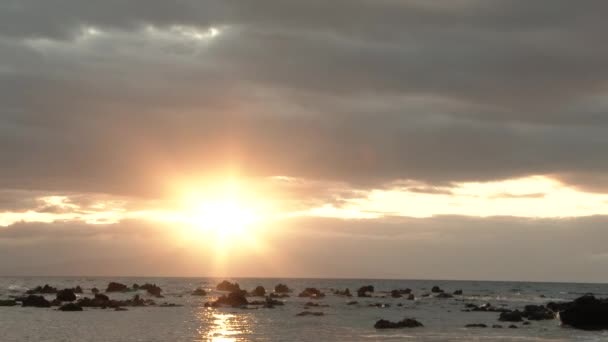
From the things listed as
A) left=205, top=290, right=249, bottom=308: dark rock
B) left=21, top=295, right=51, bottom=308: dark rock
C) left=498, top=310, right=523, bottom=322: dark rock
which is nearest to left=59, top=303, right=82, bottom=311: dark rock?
left=21, top=295, right=51, bottom=308: dark rock

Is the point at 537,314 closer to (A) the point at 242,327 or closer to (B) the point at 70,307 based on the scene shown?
(A) the point at 242,327

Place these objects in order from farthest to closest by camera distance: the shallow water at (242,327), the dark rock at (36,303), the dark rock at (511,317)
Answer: the dark rock at (36,303) < the dark rock at (511,317) < the shallow water at (242,327)

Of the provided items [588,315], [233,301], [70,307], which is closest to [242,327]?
[70,307]

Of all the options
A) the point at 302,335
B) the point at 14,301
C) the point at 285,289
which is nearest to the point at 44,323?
the point at 302,335

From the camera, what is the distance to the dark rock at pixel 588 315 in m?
80.2

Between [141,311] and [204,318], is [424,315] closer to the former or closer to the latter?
[204,318]

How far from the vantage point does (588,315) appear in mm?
80625

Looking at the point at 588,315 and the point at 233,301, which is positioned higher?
the point at 233,301

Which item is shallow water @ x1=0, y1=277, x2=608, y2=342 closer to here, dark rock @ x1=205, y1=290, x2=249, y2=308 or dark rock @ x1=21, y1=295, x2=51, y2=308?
dark rock @ x1=21, y1=295, x2=51, y2=308

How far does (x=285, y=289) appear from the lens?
17700 centimetres

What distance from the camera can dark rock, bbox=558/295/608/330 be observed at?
8019 cm

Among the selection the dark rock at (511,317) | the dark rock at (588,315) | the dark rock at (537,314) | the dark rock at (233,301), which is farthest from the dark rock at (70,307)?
the dark rock at (588,315)

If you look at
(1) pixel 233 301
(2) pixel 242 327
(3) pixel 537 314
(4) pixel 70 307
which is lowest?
(2) pixel 242 327

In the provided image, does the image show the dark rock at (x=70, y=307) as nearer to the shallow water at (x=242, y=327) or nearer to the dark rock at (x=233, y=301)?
the shallow water at (x=242, y=327)
